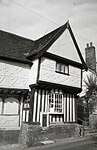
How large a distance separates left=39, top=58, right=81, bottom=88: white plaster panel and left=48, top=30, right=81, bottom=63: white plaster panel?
0.81 m

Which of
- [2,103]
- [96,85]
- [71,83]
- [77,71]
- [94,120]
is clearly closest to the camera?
[2,103]

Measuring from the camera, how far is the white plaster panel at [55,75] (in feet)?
32.4

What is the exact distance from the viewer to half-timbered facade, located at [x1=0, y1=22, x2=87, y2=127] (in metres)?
9.50

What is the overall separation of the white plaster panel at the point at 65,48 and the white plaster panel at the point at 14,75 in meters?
2.33

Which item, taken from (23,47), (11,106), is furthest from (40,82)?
(23,47)

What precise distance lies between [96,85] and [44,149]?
33.5 feet

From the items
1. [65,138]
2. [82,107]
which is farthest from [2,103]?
[82,107]

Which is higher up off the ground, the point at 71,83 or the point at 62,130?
the point at 71,83

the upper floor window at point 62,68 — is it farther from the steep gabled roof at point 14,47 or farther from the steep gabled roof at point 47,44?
the steep gabled roof at point 14,47

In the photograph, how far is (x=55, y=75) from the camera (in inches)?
413

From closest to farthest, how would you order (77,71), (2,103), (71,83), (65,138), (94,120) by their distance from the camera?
(2,103)
(65,138)
(71,83)
(77,71)
(94,120)

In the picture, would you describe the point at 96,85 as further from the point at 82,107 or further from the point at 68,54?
the point at 68,54

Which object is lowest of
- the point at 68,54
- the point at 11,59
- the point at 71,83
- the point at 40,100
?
the point at 40,100

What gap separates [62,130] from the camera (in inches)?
397
